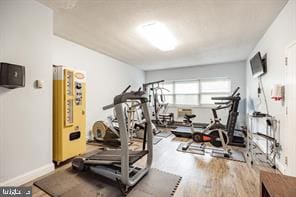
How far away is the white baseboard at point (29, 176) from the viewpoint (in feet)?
6.69

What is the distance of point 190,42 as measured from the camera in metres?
3.99

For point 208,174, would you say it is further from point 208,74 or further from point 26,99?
Answer: point 208,74

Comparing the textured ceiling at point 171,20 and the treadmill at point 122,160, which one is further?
the textured ceiling at point 171,20

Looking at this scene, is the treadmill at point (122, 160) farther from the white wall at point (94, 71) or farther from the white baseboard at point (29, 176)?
the white wall at point (94, 71)

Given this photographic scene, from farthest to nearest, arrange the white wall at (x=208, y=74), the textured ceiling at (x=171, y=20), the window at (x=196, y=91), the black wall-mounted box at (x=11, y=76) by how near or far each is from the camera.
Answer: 1. the window at (x=196, y=91)
2. the white wall at (x=208, y=74)
3. the textured ceiling at (x=171, y=20)
4. the black wall-mounted box at (x=11, y=76)

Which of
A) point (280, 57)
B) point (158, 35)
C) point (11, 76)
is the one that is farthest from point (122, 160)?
point (280, 57)

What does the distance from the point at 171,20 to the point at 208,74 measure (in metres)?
4.40

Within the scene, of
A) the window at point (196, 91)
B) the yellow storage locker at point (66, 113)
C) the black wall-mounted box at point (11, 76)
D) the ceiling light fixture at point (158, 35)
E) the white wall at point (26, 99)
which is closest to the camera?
the black wall-mounted box at point (11, 76)

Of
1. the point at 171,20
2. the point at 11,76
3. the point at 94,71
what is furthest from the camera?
the point at 94,71

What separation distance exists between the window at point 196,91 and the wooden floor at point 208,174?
3932 millimetres

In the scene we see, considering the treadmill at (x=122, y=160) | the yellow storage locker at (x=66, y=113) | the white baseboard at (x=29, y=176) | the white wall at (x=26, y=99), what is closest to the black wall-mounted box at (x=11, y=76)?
the white wall at (x=26, y=99)

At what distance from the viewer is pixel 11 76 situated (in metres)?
1.93

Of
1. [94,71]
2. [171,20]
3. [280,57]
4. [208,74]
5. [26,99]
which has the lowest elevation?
[26,99]

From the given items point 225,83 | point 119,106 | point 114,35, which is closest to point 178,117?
point 225,83
